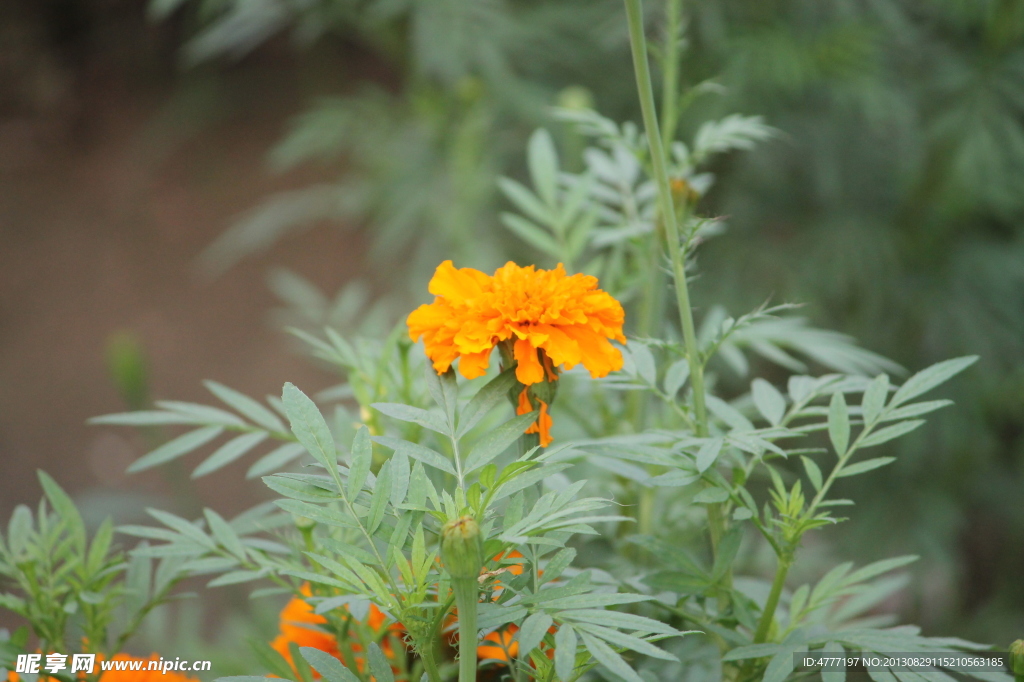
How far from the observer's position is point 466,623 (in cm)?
28

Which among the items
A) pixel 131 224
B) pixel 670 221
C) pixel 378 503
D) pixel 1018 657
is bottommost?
pixel 1018 657

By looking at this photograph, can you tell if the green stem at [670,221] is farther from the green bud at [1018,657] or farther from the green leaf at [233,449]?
the green leaf at [233,449]

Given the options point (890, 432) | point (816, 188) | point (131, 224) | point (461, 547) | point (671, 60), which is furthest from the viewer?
point (131, 224)

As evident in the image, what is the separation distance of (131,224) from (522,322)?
2.31m

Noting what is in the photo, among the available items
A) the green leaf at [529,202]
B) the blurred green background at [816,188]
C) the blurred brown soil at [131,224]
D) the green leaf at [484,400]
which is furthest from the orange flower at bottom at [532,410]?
the blurred brown soil at [131,224]

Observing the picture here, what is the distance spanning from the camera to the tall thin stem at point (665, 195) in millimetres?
340

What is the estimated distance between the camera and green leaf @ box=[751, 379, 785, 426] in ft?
1.31

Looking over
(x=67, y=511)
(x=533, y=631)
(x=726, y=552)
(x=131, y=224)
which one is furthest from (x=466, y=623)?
(x=131, y=224)

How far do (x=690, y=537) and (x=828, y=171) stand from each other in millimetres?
792

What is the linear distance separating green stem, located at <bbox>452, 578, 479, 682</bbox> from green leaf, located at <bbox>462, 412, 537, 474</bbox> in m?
0.06

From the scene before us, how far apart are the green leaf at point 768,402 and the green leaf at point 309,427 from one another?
0.22 meters

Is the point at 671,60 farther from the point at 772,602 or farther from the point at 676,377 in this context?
the point at 772,602

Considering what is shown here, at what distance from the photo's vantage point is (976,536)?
1.34 m

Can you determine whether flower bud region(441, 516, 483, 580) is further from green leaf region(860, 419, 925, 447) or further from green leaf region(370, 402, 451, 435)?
green leaf region(860, 419, 925, 447)
